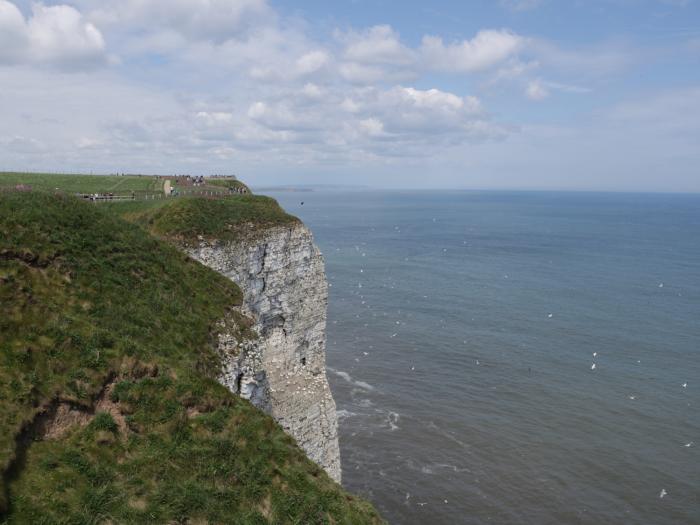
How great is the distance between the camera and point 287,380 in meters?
33.4

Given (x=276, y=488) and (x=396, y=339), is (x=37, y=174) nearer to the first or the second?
(x=396, y=339)

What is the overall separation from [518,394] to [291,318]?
32.8 meters

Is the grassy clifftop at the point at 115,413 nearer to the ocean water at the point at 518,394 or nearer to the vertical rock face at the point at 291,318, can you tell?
the vertical rock face at the point at 291,318

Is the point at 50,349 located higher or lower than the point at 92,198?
lower

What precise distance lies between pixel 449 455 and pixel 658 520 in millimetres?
16986

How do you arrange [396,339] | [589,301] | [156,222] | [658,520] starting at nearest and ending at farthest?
[156,222] → [658,520] → [396,339] → [589,301]

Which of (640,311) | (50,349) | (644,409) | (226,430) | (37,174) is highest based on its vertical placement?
(37,174)

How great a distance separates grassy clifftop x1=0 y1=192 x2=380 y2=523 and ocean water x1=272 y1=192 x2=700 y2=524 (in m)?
26.3

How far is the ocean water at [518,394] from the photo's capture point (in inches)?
1630

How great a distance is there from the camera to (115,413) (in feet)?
53.6

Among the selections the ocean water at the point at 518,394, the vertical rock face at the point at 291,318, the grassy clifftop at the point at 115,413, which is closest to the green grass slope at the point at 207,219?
the vertical rock face at the point at 291,318

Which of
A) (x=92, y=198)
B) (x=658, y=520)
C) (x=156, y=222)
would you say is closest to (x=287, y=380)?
(x=156, y=222)

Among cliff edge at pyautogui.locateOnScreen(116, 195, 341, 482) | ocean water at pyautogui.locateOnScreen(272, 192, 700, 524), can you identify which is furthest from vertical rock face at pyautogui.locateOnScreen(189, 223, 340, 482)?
ocean water at pyautogui.locateOnScreen(272, 192, 700, 524)

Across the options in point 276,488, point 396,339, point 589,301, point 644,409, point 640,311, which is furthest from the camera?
point 589,301
